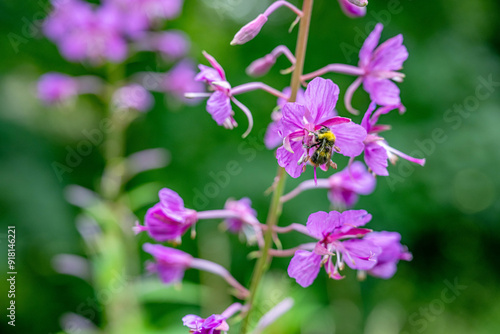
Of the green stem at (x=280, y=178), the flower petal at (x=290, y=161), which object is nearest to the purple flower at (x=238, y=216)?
the green stem at (x=280, y=178)

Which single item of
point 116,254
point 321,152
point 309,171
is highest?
point 321,152

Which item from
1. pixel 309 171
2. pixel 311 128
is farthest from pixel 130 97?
pixel 311 128

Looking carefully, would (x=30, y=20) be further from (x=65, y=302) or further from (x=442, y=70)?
(x=442, y=70)

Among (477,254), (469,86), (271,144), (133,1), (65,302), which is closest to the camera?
(271,144)

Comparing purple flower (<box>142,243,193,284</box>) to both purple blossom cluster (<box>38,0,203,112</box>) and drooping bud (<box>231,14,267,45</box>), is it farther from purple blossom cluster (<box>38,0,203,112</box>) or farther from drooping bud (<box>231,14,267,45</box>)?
purple blossom cluster (<box>38,0,203,112</box>)

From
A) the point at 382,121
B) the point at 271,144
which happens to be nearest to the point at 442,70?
the point at 382,121

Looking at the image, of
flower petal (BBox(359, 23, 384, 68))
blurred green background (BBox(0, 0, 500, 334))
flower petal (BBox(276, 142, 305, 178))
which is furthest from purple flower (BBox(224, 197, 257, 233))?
blurred green background (BBox(0, 0, 500, 334))

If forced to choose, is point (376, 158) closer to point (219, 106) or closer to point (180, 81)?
point (219, 106)

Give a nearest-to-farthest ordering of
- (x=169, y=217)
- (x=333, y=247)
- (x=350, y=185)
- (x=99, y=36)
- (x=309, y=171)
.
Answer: (x=333, y=247) → (x=169, y=217) → (x=350, y=185) → (x=99, y=36) → (x=309, y=171)
